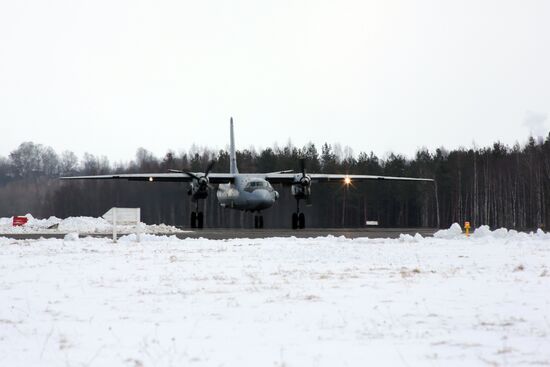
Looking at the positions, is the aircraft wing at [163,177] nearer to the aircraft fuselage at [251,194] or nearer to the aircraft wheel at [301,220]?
the aircraft fuselage at [251,194]

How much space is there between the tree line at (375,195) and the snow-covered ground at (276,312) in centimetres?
4852

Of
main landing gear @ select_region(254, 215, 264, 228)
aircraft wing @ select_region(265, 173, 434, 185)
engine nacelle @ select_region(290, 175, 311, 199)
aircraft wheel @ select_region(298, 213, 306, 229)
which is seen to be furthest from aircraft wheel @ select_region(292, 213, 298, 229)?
main landing gear @ select_region(254, 215, 264, 228)

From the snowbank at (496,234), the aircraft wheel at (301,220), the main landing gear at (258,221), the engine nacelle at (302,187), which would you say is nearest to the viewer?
the snowbank at (496,234)

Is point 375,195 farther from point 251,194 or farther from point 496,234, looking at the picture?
point 496,234

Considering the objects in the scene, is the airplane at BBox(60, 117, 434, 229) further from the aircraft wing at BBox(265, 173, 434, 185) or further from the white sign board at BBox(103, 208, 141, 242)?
the white sign board at BBox(103, 208, 141, 242)

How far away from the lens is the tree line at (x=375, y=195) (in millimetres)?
74688

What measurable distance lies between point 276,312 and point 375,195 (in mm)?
83883

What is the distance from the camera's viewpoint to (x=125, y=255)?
1805 centimetres

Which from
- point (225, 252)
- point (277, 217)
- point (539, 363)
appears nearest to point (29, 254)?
point (225, 252)

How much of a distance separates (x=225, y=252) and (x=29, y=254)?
18.3 feet

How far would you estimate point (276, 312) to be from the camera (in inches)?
332

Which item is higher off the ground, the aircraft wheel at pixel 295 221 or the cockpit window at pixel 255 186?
the cockpit window at pixel 255 186

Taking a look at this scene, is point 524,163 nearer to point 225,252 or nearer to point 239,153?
point 239,153

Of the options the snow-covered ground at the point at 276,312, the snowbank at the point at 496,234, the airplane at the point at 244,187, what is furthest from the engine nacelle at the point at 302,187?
the snow-covered ground at the point at 276,312
